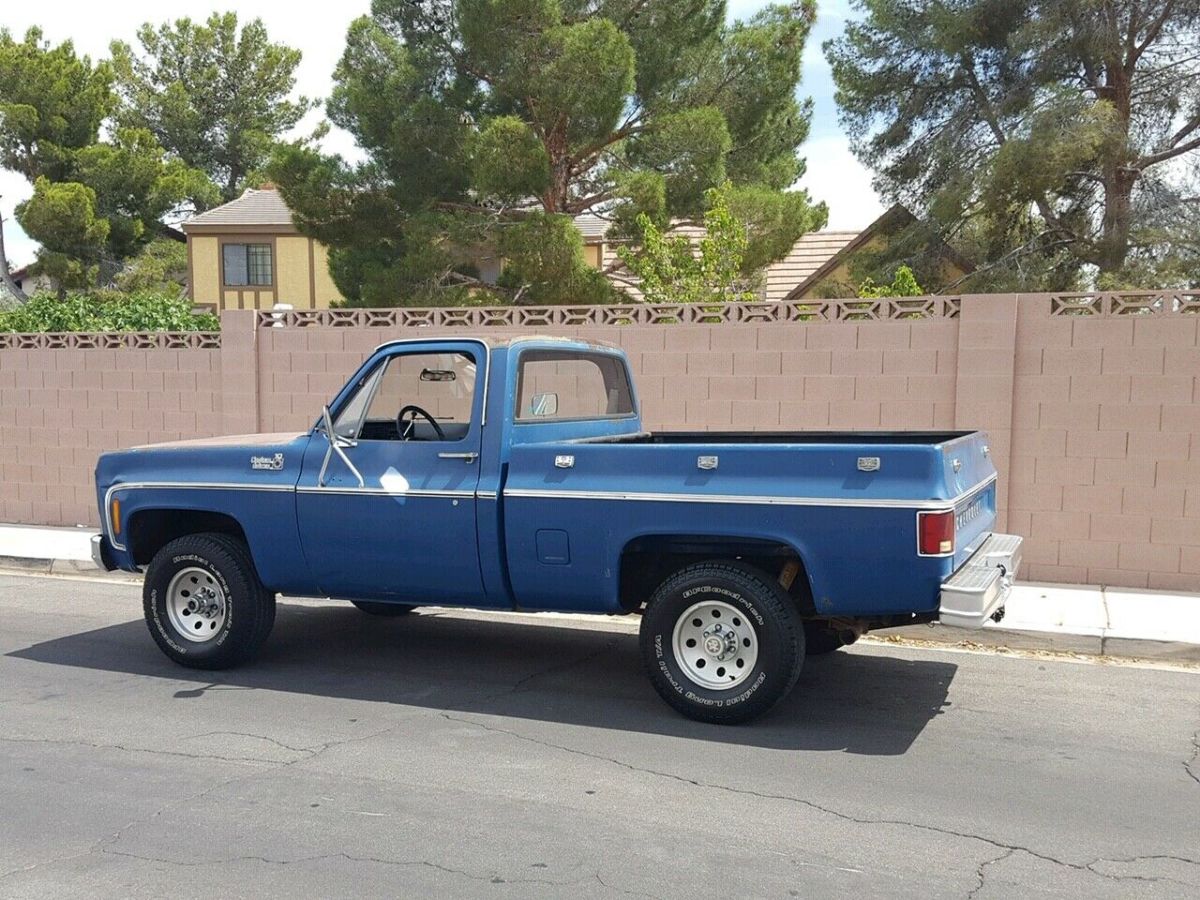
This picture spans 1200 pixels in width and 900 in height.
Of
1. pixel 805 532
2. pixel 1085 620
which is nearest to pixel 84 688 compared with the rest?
pixel 805 532

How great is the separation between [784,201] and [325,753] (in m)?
15.3

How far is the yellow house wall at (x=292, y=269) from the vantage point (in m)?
35.5

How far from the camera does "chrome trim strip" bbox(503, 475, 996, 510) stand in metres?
5.72

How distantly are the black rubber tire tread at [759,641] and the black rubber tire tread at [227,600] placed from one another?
2.54 m

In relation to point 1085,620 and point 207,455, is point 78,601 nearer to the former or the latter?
point 207,455

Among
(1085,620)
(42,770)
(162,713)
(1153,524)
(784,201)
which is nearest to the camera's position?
(42,770)

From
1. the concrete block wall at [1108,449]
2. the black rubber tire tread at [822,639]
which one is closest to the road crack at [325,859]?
the black rubber tire tread at [822,639]

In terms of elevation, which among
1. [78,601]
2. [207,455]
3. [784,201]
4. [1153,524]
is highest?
[784,201]

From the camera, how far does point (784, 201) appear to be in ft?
63.7

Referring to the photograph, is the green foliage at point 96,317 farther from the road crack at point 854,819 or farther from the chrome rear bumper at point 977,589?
the chrome rear bumper at point 977,589

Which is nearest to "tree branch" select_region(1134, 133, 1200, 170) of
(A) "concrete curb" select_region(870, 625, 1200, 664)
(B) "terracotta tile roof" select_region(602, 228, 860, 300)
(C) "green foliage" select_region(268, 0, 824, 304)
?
(C) "green foliage" select_region(268, 0, 824, 304)

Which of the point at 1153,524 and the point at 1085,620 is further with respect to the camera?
the point at 1153,524

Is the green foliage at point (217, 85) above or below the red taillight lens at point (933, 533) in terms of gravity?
above

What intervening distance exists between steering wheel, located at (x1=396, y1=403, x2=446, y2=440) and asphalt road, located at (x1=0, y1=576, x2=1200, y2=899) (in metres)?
1.50
